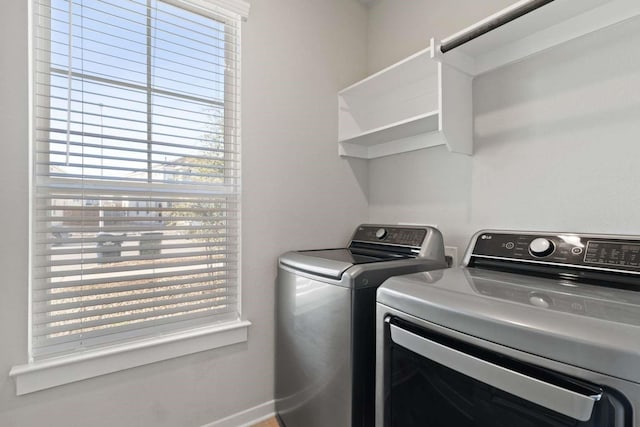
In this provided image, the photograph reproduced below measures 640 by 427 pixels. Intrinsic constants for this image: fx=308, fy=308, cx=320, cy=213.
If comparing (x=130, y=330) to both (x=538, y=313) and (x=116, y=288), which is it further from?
(x=538, y=313)

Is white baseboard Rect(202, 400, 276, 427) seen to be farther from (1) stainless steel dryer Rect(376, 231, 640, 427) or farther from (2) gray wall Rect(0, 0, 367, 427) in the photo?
(1) stainless steel dryer Rect(376, 231, 640, 427)

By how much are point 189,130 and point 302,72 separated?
0.75m

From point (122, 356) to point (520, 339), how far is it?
4.74 feet

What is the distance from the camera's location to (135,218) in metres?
1.34


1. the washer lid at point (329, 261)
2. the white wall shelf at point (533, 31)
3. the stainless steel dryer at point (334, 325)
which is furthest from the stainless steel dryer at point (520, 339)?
the white wall shelf at point (533, 31)

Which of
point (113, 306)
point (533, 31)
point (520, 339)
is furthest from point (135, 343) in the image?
point (533, 31)

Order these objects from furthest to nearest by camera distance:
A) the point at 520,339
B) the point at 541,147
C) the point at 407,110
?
1. the point at 407,110
2. the point at 541,147
3. the point at 520,339

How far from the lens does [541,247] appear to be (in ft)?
3.51

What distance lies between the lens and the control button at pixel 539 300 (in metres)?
0.68

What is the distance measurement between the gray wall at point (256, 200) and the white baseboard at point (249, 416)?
0.11ft

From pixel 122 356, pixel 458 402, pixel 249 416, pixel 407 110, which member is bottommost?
pixel 249 416

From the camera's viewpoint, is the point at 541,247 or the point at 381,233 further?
the point at 381,233

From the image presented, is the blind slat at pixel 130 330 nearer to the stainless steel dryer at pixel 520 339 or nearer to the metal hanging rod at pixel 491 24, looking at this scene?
the stainless steel dryer at pixel 520 339

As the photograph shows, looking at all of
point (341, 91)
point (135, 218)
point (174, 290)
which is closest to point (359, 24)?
point (341, 91)
